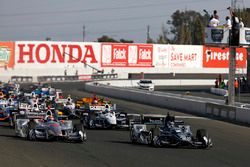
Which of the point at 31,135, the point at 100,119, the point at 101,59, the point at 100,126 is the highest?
the point at 101,59

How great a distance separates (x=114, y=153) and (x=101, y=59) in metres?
73.9

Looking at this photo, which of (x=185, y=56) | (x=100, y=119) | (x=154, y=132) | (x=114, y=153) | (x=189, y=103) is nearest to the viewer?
(x=114, y=153)

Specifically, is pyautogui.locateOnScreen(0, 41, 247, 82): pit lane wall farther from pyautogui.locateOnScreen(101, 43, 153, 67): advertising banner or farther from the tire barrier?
the tire barrier

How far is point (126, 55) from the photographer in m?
92.1

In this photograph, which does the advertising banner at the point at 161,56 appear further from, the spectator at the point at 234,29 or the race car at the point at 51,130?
the race car at the point at 51,130

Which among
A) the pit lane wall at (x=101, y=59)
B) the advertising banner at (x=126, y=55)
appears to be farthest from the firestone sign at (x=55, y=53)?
the advertising banner at (x=126, y=55)

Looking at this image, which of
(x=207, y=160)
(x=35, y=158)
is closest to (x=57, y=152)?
(x=35, y=158)

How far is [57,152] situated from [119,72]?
73.0 metres

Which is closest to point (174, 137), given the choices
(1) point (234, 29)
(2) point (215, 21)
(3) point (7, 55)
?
(1) point (234, 29)

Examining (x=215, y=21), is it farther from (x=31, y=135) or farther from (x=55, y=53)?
(x=55, y=53)

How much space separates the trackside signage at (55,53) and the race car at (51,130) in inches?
2602

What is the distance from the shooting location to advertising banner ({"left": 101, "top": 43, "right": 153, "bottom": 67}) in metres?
90.8

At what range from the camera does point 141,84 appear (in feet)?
210

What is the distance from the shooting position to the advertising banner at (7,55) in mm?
83438
